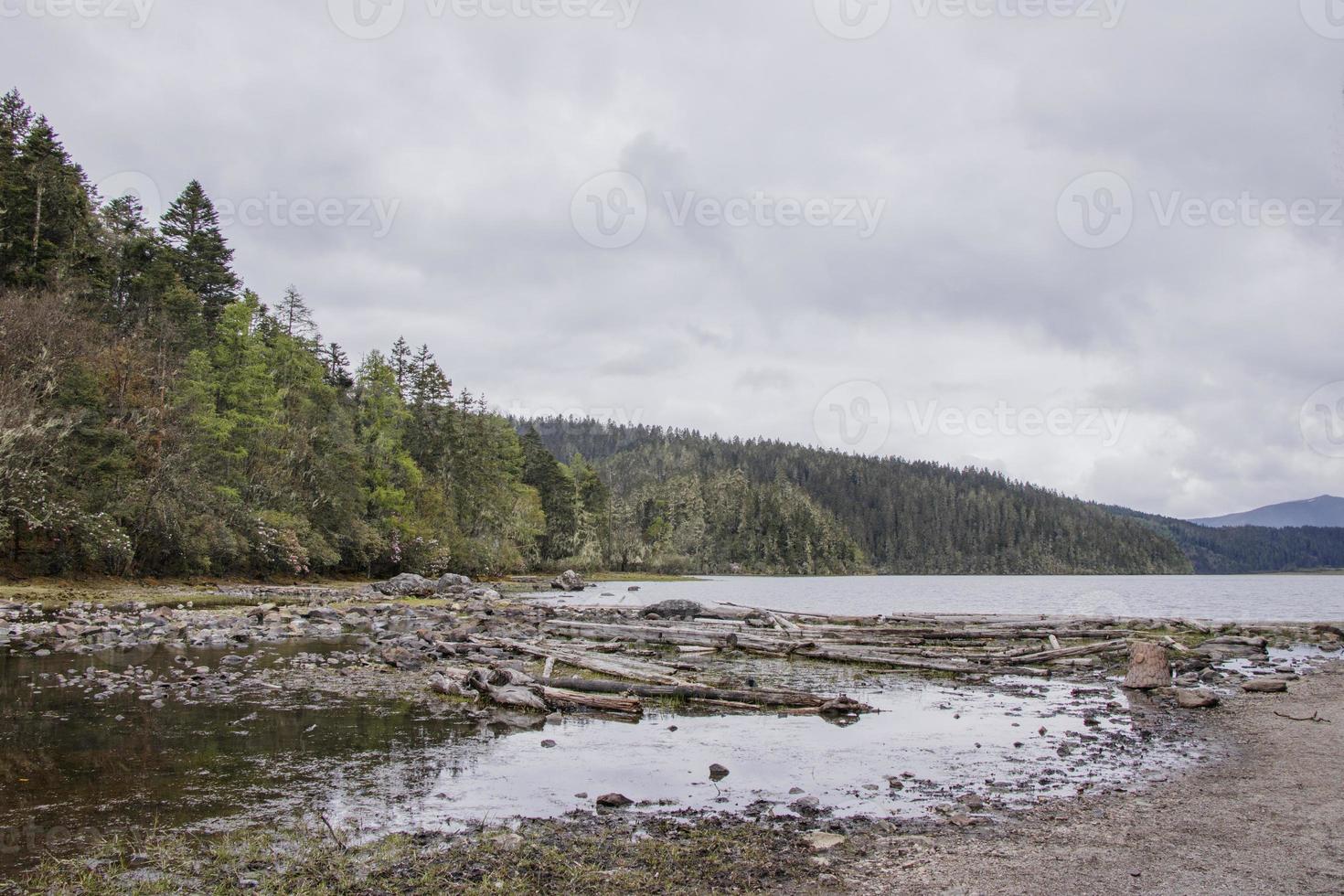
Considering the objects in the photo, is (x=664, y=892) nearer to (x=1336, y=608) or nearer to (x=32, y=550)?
(x=32, y=550)

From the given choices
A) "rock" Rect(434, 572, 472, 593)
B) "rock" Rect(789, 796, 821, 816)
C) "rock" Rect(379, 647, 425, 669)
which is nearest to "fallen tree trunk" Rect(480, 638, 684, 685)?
"rock" Rect(379, 647, 425, 669)

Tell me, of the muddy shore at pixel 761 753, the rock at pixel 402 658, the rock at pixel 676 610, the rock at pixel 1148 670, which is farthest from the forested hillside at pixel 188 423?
the rock at pixel 1148 670

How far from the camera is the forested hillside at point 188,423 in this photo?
129 ft

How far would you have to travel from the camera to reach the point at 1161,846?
8.41 metres

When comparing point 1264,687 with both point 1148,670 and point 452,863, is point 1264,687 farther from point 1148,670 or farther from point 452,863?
point 452,863

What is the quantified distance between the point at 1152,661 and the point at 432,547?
192 feet

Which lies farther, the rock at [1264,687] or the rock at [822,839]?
the rock at [1264,687]

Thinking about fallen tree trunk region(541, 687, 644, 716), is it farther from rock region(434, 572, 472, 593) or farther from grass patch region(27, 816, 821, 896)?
rock region(434, 572, 472, 593)

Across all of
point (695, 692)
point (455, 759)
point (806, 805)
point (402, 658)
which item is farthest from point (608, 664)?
point (806, 805)

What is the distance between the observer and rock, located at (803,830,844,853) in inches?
323

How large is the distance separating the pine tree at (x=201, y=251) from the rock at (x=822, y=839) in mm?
70630

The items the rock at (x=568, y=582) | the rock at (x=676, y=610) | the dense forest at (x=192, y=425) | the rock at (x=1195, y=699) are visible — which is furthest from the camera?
the rock at (x=568, y=582)

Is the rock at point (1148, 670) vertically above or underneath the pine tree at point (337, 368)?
underneath

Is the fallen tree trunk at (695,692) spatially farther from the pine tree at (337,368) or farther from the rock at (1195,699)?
the pine tree at (337,368)
